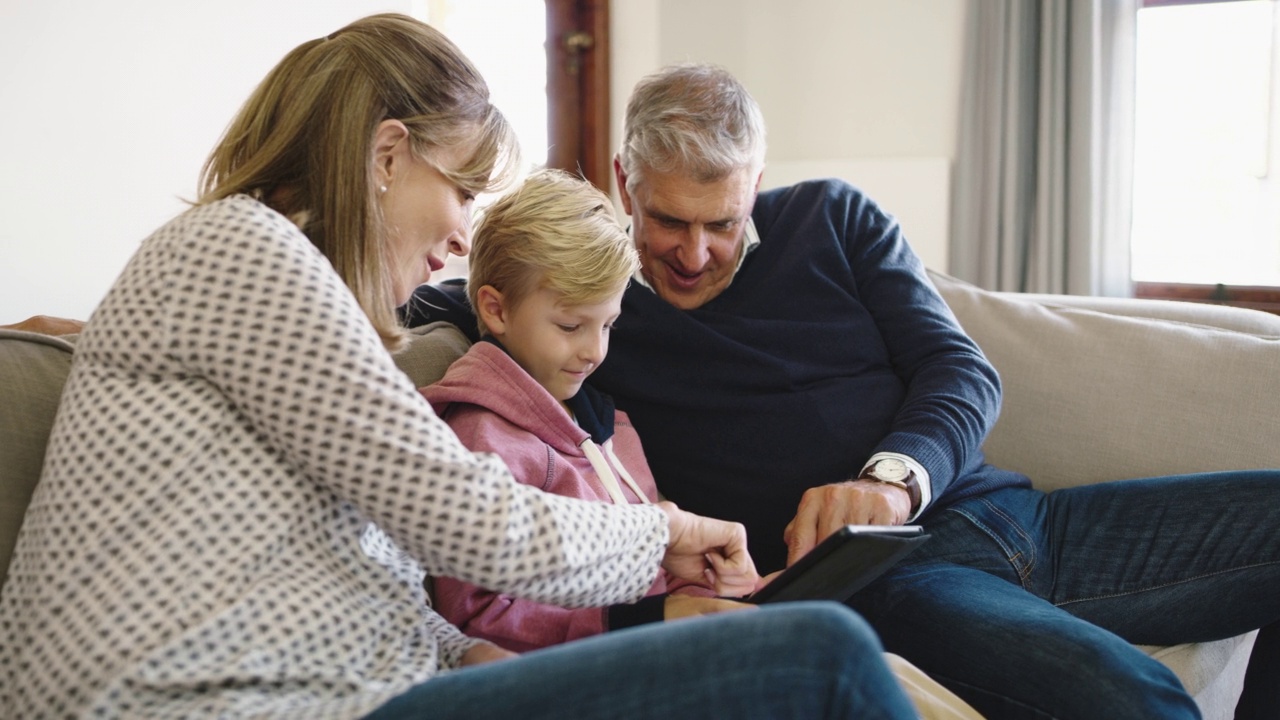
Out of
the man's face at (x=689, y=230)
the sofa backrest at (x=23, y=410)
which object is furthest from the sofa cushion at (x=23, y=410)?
the man's face at (x=689, y=230)

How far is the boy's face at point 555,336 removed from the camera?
138 centimetres

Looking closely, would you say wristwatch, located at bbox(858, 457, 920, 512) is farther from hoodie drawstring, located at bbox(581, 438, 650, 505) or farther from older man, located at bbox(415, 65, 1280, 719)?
hoodie drawstring, located at bbox(581, 438, 650, 505)

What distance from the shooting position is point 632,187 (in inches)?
70.4

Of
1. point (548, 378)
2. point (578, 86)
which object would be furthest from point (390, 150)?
point (578, 86)

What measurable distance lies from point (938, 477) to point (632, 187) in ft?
2.20

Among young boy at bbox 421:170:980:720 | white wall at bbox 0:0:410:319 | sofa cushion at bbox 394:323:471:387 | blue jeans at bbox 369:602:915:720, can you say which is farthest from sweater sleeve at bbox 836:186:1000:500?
white wall at bbox 0:0:410:319

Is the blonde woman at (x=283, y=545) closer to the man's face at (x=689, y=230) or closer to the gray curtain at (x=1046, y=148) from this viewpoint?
the man's face at (x=689, y=230)

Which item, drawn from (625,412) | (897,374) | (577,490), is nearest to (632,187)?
(625,412)

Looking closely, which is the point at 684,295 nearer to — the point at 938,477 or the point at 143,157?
the point at 938,477

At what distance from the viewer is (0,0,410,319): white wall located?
6.35ft

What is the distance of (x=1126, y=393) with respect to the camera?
1.80 meters

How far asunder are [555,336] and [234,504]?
57 cm

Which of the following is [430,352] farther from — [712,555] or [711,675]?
[711,675]

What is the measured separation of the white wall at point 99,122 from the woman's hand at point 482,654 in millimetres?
1331
